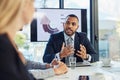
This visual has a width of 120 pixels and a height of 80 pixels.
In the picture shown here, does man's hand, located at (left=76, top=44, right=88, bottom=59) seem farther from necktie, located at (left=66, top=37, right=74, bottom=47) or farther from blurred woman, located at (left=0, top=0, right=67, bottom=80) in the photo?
blurred woman, located at (left=0, top=0, right=67, bottom=80)

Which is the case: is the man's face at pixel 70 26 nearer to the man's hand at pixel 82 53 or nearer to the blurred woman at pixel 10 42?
the man's hand at pixel 82 53

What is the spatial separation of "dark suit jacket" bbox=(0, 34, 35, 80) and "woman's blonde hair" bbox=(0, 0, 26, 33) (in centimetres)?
4

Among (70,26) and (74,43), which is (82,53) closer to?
(74,43)

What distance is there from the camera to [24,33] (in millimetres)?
4504

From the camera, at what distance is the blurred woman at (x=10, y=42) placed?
59cm

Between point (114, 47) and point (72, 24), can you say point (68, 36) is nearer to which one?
point (72, 24)

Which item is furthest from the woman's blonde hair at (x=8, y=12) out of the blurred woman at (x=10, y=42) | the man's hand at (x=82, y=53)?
the man's hand at (x=82, y=53)

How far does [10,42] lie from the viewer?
2.08ft

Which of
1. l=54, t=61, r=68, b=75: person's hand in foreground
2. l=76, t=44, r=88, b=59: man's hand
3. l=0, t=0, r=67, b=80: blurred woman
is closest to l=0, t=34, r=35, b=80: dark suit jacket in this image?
l=0, t=0, r=67, b=80: blurred woman

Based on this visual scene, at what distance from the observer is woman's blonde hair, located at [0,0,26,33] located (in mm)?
636

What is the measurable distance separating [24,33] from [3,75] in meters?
3.95

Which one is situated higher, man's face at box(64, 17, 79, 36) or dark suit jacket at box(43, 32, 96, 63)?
man's face at box(64, 17, 79, 36)

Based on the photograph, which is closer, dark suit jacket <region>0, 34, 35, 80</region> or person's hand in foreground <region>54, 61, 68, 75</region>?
dark suit jacket <region>0, 34, 35, 80</region>

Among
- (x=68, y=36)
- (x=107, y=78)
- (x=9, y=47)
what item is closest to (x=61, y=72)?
(x=107, y=78)
